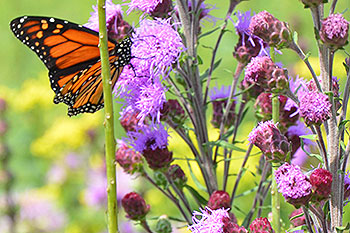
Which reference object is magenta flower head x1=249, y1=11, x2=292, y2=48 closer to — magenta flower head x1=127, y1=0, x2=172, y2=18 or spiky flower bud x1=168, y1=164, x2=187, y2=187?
magenta flower head x1=127, y1=0, x2=172, y2=18

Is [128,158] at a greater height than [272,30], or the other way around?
[272,30]

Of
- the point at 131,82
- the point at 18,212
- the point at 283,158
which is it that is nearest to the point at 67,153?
the point at 18,212

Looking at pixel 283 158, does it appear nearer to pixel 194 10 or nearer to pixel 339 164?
pixel 339 164

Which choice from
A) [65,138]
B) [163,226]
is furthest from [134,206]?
[65,138]

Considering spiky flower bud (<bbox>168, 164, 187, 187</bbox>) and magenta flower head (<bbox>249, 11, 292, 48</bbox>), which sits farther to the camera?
spiky flower bud (<bbox>168, 164, 187, 187</bbox>)

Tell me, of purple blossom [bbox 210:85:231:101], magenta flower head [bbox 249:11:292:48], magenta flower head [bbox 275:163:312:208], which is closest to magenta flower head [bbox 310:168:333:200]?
magenta flower head [bbox 275:163:312:208]

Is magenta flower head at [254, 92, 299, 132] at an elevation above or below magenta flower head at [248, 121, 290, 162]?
above

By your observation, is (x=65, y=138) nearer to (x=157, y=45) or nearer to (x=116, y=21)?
(x=116, y=21)
